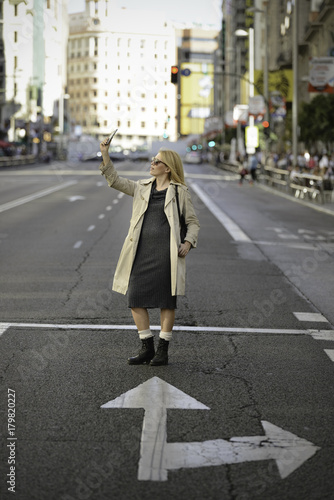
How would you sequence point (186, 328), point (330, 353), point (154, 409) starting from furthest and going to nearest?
point (186, 328)
point (330, 353)
point (154, 409)

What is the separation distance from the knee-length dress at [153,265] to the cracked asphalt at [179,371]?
56cm

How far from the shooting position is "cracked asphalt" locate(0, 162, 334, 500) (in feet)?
16.8

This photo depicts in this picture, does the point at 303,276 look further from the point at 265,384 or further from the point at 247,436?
the point at 247,436

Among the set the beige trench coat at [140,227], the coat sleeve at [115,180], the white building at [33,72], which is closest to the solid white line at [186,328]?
the beige trench coat at [140,227]

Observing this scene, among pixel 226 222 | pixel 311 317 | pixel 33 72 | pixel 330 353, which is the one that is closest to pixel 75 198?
pixel 226 222

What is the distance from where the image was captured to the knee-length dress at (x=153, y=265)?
810 centimetres

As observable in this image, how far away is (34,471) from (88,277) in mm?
9120

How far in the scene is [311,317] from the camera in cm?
1096

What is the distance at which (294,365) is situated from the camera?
324 inches

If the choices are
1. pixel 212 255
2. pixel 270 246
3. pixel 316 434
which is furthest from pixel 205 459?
pixel 270 246

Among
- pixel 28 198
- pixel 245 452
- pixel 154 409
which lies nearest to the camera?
pixel 245 452

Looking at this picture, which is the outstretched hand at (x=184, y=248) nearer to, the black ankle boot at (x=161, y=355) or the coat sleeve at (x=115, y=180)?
the coat sleeve at (x=115, y=180)

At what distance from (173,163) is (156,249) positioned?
0.71 meters

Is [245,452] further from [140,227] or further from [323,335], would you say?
[323,335]
